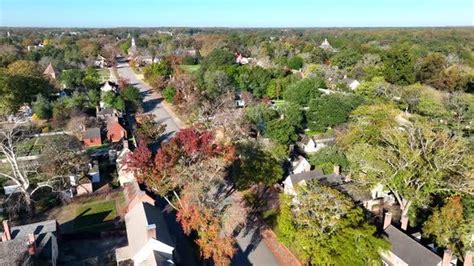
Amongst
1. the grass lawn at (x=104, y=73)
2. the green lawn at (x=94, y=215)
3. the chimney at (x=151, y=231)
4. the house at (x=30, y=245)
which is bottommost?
the grass lawn at (x=104, y=73)

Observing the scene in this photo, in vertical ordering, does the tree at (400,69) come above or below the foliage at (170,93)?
above

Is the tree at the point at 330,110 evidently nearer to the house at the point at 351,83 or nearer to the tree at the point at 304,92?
the tree at the point at 304,92

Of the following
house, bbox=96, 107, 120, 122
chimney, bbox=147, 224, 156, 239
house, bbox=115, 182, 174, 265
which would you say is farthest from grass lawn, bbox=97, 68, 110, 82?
chimney, bbox=147, 224, 156, 239

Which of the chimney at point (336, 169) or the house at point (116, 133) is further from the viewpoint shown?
the house at point (116, 133)

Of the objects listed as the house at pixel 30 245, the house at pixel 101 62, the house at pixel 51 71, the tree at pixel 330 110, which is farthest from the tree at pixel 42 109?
the house at pixel 101 62

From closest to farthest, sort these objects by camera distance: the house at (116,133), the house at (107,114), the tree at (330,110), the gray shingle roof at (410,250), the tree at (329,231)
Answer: the tree at (329,231)
the gray shingle roof at (410,250)
the house at (116,133)
the tree at (330,110)
the house at (107,114)

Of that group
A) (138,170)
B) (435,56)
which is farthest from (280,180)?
(435,56)

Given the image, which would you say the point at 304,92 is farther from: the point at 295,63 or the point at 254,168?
the point at 295,63

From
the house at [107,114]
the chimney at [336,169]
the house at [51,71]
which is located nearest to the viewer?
the chimney at [336,169]
